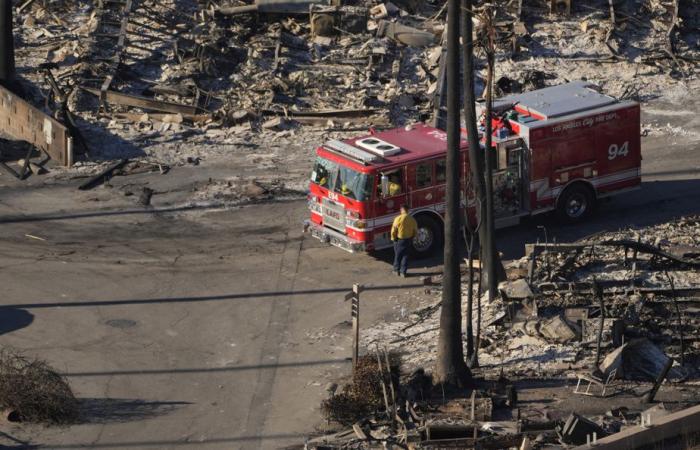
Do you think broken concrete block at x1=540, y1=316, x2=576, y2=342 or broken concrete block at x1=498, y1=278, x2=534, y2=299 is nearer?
broken concrete block at x1=540, y1=316, x2=576, y2=342

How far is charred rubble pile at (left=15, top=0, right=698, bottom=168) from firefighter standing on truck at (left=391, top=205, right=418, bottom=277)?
7.77m

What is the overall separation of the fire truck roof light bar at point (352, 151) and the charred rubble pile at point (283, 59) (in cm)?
616

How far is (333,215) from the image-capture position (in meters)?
26.3

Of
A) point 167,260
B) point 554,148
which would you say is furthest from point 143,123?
point 554,148

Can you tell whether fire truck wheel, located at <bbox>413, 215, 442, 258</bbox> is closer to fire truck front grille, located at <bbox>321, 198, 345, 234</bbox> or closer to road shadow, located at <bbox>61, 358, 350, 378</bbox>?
fire truck front grille, located at <bbox>321, 198, 345, 234</bbox>

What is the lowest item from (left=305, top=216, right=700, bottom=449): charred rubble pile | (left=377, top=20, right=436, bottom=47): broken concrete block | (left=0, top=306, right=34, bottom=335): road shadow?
(left=0, top=306, right=34, bottom=335): road shadow

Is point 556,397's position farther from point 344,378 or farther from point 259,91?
point 259,91

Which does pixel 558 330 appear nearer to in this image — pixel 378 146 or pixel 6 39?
pixel 378 146

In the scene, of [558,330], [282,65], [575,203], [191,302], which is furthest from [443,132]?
[282,65]

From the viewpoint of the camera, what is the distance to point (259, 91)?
34.3 metres

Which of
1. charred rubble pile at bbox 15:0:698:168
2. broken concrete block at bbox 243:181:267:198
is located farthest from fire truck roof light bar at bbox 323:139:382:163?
charred rubble pile at bbox 15:0:698:168

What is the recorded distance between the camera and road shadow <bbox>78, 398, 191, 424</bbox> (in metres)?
20.1

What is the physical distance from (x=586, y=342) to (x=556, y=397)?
1.68 metres

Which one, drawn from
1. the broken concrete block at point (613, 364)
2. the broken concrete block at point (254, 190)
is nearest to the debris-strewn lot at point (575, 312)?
the broken concrete block at point (613, 364)
